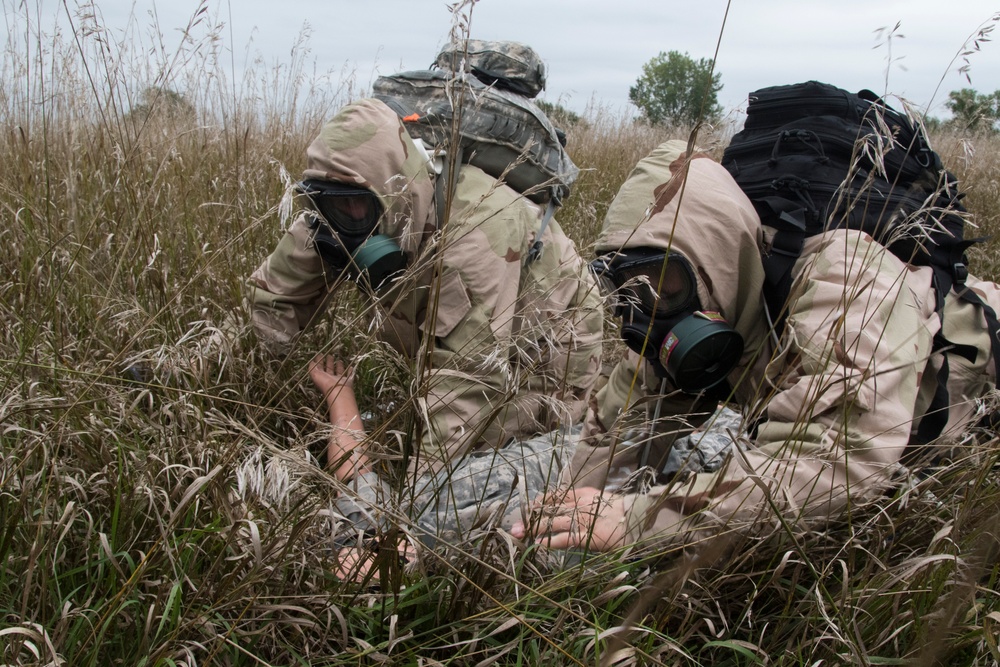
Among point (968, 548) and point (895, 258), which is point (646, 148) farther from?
point (968, 548)

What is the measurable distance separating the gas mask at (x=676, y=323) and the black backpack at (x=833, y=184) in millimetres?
191

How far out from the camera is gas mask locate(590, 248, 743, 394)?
159cm

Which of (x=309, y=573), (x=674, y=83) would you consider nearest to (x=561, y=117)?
(x=674, y=83)

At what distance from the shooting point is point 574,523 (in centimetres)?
148

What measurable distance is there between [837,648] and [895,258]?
0.81 meters

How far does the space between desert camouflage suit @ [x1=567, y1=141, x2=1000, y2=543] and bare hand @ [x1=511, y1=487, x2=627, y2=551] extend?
0.15ft

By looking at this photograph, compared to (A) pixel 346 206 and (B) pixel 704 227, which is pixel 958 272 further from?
(A) pixel 346 206

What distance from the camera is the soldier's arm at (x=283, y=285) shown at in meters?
2.49

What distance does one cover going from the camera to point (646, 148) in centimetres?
711

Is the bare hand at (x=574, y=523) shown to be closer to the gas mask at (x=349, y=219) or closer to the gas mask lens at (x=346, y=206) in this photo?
the gas mask at (x=349, y=219)

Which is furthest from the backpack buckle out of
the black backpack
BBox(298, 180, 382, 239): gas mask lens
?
BBox(298, 180, 382, 239): gas mask lens

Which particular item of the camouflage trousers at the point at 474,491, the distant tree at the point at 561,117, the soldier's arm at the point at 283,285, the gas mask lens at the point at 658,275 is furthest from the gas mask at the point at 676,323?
the distant tree at the point at 561,117

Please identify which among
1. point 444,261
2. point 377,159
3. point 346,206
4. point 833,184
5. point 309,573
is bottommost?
point 309,573

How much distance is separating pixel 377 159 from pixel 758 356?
1.24 meters
